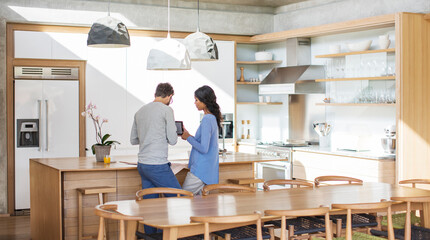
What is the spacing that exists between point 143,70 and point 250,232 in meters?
4.65

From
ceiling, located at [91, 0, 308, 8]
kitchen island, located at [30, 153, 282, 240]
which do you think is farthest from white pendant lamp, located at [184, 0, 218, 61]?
ceiling, located at [91, 0, 308, 8]

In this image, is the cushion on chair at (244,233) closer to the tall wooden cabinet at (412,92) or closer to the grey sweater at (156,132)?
the grey sweater at (156,132)

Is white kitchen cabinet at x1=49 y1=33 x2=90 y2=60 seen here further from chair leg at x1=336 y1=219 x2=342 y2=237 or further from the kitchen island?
chair leg at x1=336 y1=219 x2=342 y2=237

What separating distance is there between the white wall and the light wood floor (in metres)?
1.32

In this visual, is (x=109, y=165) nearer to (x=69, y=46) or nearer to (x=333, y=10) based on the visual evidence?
(x=69, y=46)

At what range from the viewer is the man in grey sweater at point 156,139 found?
5.10 metres

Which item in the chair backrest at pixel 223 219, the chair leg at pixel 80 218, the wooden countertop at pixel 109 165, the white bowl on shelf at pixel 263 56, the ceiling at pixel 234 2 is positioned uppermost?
the ceiling at pixel 234 2

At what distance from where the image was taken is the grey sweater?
16.7 feet

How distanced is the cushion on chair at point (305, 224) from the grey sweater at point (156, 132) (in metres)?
1.29

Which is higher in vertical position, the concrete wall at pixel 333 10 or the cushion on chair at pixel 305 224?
the concrete wall at pixel 333 10

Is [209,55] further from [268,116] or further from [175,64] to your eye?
[268,116]

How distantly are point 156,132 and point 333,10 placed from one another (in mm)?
3958

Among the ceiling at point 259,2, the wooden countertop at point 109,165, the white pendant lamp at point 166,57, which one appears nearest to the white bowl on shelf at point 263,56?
the ceiling at point 259,2

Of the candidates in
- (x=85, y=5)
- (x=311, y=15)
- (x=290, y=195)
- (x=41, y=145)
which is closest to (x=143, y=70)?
(x=85, y=5)
